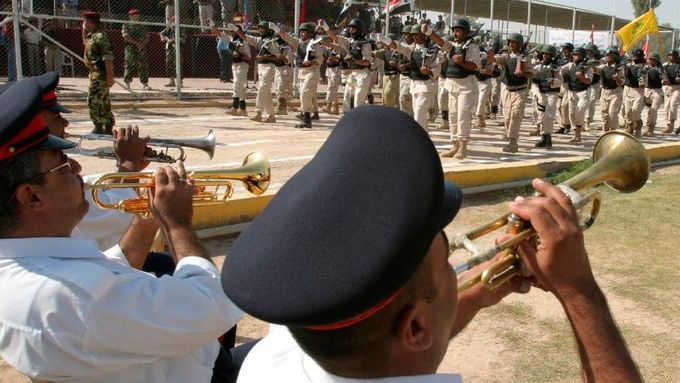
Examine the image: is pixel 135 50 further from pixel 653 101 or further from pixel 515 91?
pixel 653 101

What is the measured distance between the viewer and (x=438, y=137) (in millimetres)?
13117

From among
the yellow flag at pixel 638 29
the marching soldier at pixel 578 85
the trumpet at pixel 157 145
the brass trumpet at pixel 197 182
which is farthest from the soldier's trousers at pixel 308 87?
the yellow flag at pixel 638 29

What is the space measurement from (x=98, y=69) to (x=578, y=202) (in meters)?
9.37

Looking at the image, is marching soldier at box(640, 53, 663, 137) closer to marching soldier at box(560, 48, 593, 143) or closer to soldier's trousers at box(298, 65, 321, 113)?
marching soldier at box(560, 48, 593, 143)

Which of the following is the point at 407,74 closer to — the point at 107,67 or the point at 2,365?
the point at 107,67

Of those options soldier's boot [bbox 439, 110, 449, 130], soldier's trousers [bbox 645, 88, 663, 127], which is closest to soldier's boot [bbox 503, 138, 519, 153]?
soldier's boot [bbox 439, 110, 449, 130]

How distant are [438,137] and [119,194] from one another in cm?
1029

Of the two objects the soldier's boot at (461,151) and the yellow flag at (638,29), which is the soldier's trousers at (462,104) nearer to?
the soldier's boot at (461,151)

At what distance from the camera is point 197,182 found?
3404 mm

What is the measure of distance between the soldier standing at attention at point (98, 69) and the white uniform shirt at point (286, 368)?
29.3ft

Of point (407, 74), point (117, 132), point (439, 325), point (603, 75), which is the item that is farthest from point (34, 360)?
point (603, 75)

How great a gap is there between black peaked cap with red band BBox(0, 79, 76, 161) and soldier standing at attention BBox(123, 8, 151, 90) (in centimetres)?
1495

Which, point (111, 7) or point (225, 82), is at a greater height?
point (111, 7)

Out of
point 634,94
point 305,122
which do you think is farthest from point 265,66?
point 634,94
